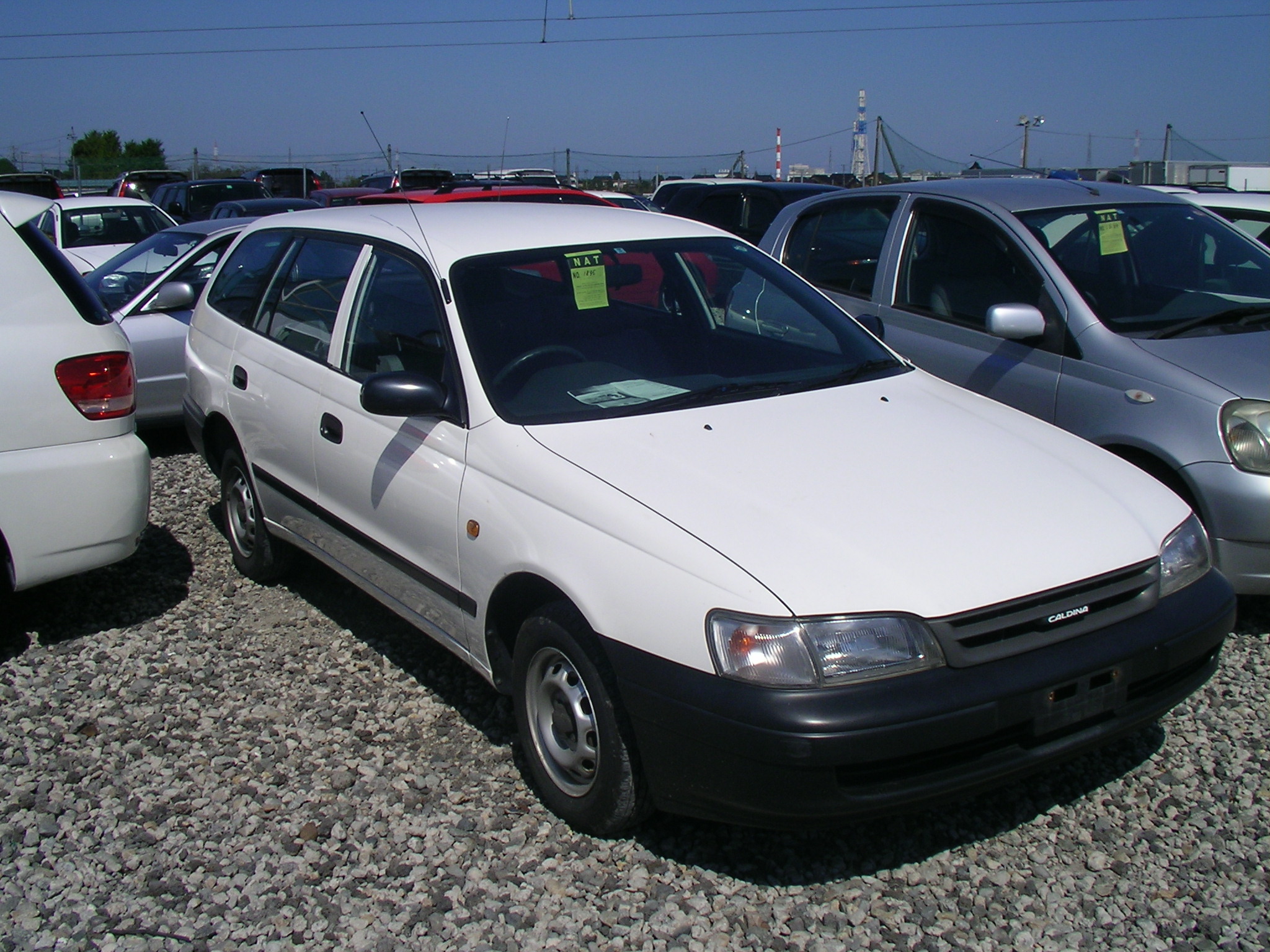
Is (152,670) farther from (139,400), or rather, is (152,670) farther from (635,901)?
(139,400)

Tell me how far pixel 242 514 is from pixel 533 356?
2305mm

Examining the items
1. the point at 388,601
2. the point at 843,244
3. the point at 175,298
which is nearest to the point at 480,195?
the point at 175,298

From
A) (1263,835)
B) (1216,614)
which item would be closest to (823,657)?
(1216,614)

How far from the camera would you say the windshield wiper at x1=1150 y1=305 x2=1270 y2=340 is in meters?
4.66

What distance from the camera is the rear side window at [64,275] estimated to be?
4.39 meters

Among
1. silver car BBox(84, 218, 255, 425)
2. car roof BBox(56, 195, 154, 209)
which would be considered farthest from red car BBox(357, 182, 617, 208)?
car roof BBox(56, 195, 154, 209)

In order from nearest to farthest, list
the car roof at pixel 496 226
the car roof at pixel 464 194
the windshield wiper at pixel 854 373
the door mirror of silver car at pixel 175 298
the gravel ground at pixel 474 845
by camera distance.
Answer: the gravel ground at pixel 474 845, the windshield wiper at pixel 854 373, the car roof at pixel 496 226, the door mirror of silver car at pixel 175 298, the car roof at pixel 464 194

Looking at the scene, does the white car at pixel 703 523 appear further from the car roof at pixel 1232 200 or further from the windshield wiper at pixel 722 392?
the car roof at pixel 1232 200

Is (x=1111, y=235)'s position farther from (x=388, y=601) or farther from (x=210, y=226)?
(x=210, y=226)

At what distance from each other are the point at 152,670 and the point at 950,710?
10.3 ft

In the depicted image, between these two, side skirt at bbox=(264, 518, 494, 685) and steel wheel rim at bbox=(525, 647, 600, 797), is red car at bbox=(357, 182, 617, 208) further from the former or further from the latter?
steel wheel rim at bbox=(525, 647, 600, 797)

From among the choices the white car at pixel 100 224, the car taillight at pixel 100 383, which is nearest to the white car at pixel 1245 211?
the car taillight at pixel 100 383

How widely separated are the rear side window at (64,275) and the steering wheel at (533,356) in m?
1.96

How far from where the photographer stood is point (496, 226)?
4.05 m
